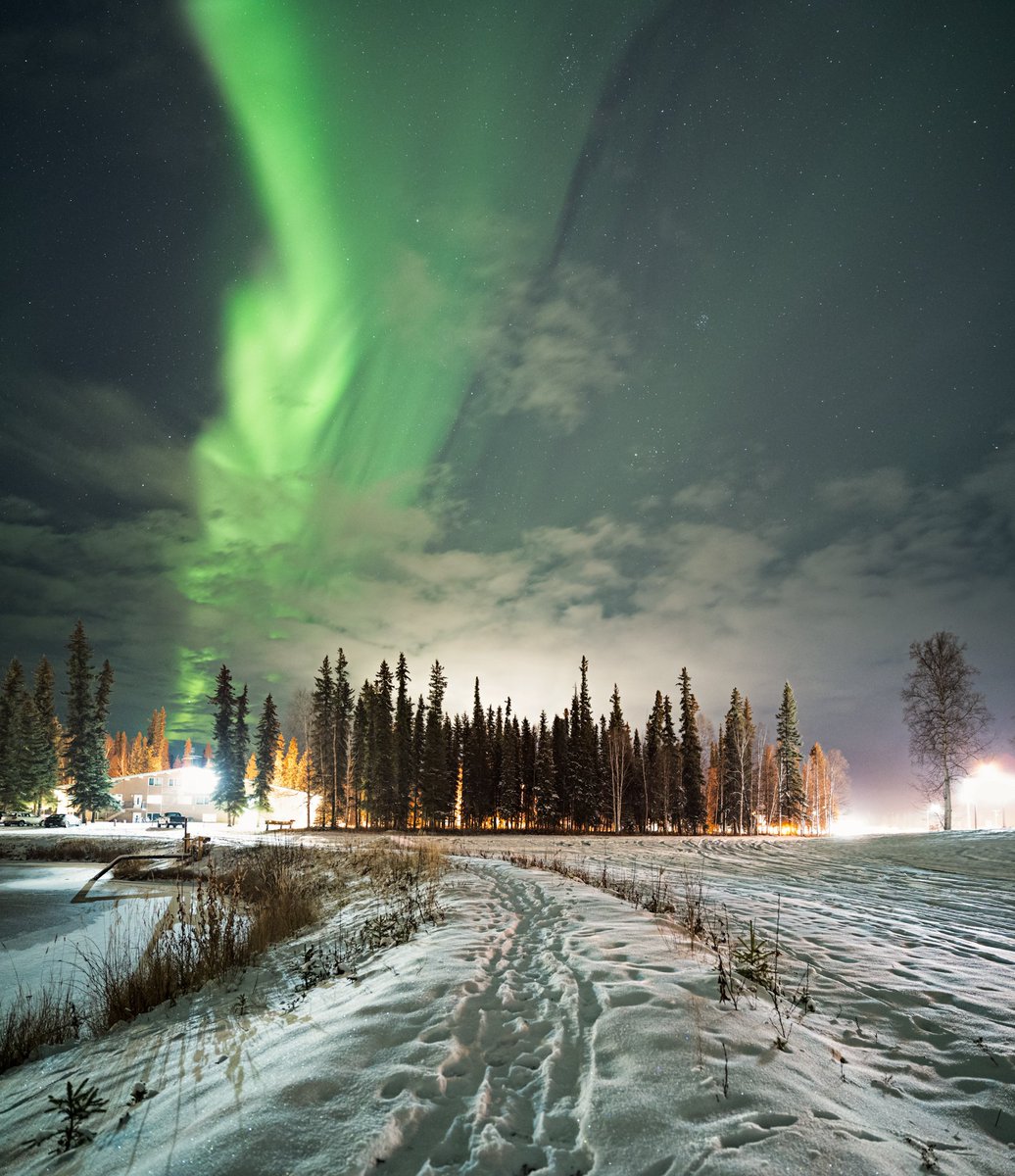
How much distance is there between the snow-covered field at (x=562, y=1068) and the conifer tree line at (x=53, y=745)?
65.3 m

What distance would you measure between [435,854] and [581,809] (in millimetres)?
48476

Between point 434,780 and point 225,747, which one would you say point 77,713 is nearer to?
point 225,747

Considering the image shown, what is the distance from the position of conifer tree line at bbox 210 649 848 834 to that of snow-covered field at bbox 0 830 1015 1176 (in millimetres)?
57474

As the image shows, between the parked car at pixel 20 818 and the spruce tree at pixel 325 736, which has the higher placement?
the spruce tree at pixel 325 736

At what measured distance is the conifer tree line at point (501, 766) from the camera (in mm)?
64125

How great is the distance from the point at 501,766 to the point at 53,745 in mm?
47114

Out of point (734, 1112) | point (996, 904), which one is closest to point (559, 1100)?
point (734, 1112)

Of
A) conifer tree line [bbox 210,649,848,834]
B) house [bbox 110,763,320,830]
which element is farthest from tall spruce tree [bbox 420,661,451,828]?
house [bbox 110,763,320,830]

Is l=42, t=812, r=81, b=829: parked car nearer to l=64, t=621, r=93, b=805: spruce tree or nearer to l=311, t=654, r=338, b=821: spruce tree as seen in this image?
l=64, t=621, r=93, b=805: spruce tree

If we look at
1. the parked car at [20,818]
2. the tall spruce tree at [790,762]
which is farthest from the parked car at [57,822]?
the tall spruce tree at [790,762]

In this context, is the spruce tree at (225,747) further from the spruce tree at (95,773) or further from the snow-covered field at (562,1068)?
the snow-covered field at (562,1068)

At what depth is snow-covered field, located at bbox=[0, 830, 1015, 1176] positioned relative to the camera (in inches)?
140

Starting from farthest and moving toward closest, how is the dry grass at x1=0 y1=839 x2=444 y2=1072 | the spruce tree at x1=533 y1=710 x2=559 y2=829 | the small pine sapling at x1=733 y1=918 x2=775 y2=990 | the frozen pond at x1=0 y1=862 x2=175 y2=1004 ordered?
the spruce tree at x1=533 y1=710 x2=559 y2=829, the frozen pond at x1=0 y1=862 x2=175 y2=1004, the dry grass at x1=0 y1=839 x2=444 y2=1072, the small pine sapling at x1=733 y1=918 x2=775 y2=990

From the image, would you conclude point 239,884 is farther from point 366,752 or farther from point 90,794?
point 90,794
